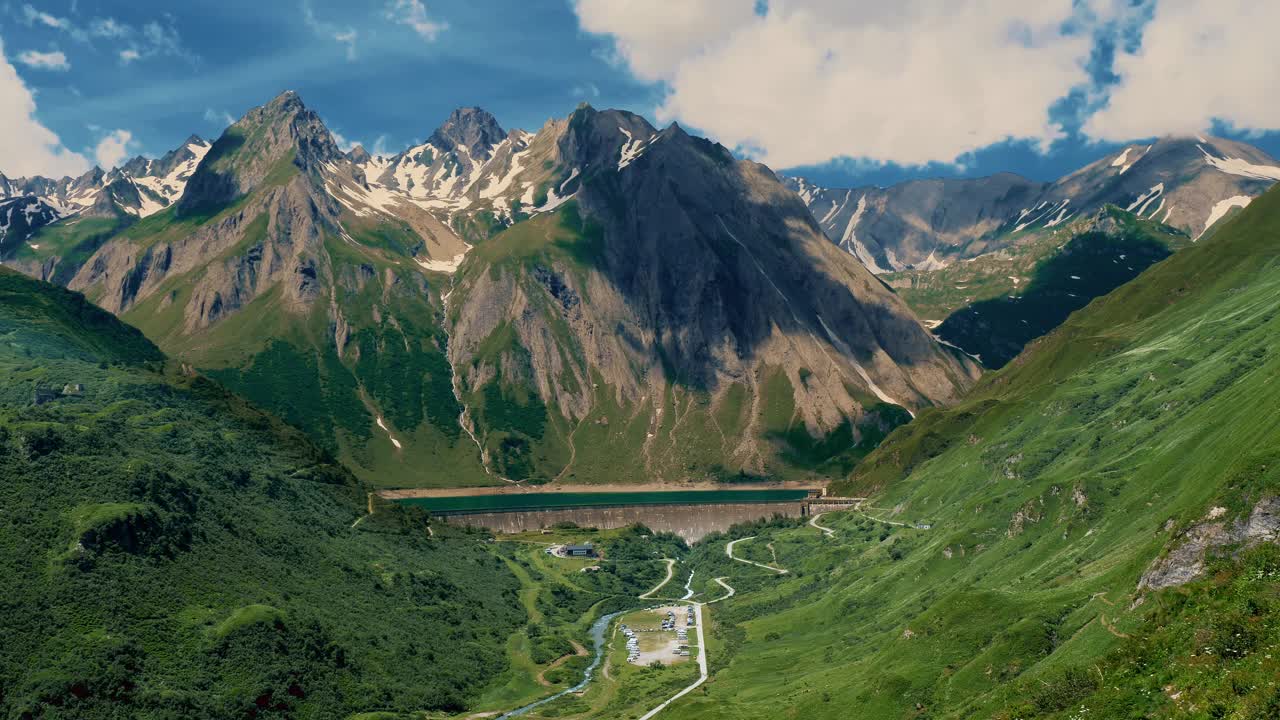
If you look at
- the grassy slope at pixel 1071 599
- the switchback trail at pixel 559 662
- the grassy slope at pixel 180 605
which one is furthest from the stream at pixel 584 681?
the grassy slope at pixel 1071 599

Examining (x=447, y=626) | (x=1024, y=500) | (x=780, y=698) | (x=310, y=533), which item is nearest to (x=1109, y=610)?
(x=780, y=698)

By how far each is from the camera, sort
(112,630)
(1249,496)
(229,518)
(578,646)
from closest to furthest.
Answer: (1249,496) → (112,630) → (229,518) → (578,646)

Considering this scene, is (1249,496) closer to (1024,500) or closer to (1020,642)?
(1020,642)

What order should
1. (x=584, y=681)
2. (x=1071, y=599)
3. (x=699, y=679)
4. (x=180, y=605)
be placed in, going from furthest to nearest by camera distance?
(x=584, y=681), (x=699, y=679), (x=180, y=605), (x=1071, y=599)

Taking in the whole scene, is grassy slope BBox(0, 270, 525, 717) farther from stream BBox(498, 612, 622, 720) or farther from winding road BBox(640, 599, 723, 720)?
winding road BBox(640, 599, 723, 720)

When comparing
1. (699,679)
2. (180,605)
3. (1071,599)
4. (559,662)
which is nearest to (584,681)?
(559,662)

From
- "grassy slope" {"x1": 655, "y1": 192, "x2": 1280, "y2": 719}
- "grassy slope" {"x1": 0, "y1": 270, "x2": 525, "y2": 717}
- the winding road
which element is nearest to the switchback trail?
"grassy slope" {"x1": 0, "y1": 270, "x2": 525, "y2": 717}

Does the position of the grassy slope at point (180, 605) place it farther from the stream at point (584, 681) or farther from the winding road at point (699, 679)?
the winding road at point (699, 679)

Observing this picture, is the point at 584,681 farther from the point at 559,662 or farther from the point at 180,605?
the point at 180,605
